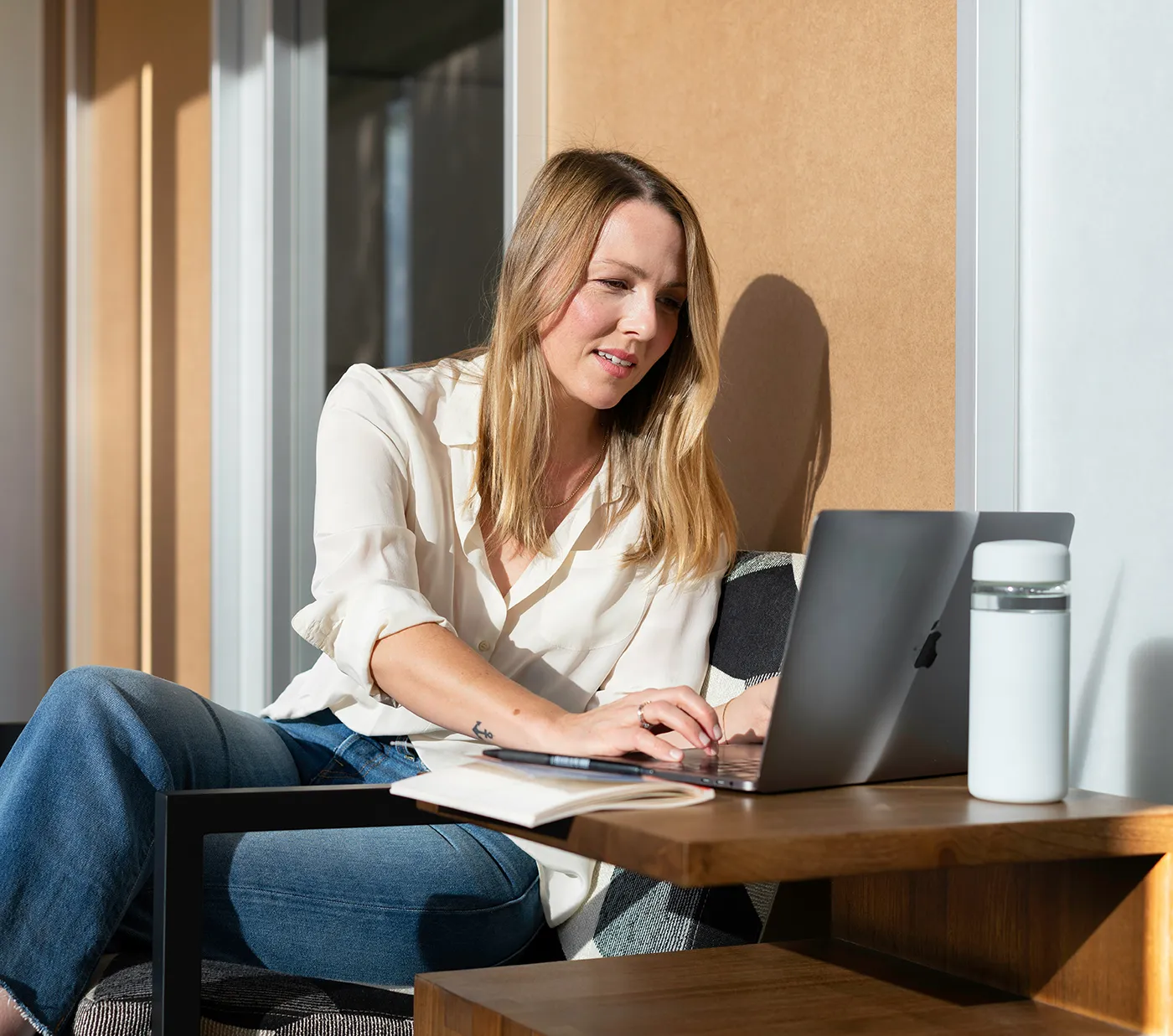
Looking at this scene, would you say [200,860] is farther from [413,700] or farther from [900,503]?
[900,503]

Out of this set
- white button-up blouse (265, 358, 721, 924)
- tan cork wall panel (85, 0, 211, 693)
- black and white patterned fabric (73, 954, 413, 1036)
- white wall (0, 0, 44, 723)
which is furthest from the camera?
white wall (0, 0, 44, 723)

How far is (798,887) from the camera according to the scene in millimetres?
1328

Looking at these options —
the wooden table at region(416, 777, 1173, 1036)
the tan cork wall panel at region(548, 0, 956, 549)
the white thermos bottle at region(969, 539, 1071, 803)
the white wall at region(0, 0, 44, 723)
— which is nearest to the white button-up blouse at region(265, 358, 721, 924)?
the tan cork wall panel at region(548, 0, 956, 549)

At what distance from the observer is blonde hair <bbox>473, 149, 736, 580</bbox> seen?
1785 millimetres

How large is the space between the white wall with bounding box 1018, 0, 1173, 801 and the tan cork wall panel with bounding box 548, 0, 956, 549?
0.14 meters

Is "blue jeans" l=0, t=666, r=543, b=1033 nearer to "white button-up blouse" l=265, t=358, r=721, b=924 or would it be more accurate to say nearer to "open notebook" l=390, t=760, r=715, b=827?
"white button-up blouse" l=265, t=358, r=721, b=924

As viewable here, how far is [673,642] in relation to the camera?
5.77 ft

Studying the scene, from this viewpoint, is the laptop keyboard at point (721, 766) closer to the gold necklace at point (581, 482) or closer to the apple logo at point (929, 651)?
the apple logo at point (929, 651)

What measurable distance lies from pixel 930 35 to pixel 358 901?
3.72ft

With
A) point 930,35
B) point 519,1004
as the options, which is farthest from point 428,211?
point 519,1004

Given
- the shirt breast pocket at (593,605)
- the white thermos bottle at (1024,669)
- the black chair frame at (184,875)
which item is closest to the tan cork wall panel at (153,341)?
the shirt breast pocket at (593,605)

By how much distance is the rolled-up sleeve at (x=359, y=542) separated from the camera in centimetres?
155

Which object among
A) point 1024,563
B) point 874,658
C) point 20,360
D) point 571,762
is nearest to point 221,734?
point 571,762

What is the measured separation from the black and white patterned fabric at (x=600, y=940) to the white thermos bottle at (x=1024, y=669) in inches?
18.8
